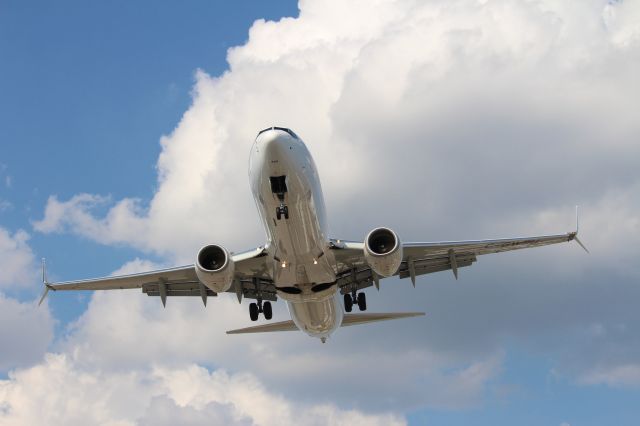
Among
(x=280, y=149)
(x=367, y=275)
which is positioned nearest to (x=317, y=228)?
(x=280, y=149)

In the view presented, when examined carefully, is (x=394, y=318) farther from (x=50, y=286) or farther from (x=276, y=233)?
(x=50, y=286)

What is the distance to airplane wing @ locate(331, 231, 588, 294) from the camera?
98.3 feet

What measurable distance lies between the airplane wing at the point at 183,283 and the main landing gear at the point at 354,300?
278 centimetres

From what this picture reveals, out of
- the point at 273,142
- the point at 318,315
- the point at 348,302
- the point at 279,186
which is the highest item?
the point at 273,142

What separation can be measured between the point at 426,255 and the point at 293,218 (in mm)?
7489

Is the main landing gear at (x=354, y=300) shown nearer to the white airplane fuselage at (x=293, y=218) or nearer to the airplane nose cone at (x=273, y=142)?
the white airplane fuselage at (x=293, y=218)

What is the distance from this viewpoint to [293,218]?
26078mm

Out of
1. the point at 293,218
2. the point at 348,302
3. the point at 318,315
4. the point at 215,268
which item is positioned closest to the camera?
the point at 293,218

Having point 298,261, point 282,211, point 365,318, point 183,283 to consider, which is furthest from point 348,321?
point 282,211

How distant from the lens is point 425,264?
33656mm

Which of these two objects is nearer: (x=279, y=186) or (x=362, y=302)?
(x=279, y=186)

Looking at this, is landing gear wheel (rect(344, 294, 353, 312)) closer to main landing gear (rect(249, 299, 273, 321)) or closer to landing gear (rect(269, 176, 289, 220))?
main landing gear (rect(249, 299, 273, 321))

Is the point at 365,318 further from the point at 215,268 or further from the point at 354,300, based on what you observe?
the point at 215,268

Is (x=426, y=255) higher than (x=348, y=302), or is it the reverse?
(x=426, y=255)
